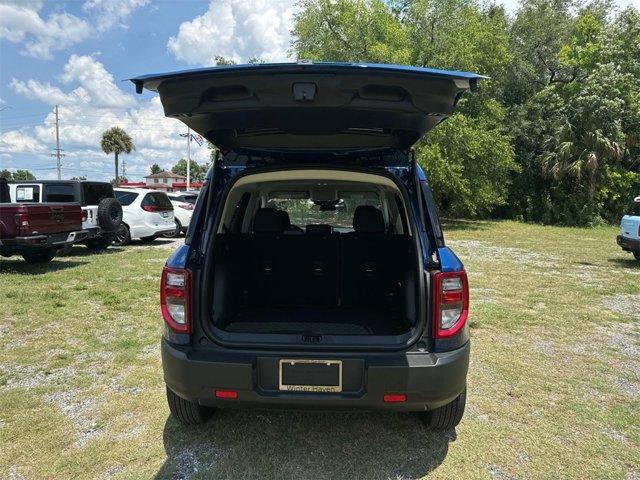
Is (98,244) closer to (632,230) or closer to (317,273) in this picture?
(317,273)

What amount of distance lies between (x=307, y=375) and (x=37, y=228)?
710cm

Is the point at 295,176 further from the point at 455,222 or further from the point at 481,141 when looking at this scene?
the point at 455,222

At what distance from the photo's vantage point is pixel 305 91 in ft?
7.25

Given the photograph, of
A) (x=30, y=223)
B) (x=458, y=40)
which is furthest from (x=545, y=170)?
(x=30, y=223)

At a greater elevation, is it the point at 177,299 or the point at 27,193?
the point at 27,193

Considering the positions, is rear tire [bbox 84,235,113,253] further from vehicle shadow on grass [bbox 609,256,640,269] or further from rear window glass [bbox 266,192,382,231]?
vehicle shadow on grass [bbox 609,256,640,269]

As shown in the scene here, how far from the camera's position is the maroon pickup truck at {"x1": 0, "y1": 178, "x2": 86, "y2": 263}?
759cm

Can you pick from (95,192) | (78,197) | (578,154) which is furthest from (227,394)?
(578,154)

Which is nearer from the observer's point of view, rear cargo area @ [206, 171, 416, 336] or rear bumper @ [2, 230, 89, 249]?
rear cargo area @ [206, 171, 416, 336]

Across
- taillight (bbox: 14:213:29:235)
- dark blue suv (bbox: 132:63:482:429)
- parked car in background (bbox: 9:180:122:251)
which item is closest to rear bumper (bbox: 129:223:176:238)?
parked car in background (bbox: 9:180:122:251)

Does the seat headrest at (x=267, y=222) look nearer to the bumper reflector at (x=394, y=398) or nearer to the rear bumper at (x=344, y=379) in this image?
the rear bumper at (x=344, y=379)

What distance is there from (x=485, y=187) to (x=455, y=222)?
280 cm

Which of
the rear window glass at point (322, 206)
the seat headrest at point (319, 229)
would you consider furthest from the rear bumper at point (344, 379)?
the rear window glass at point (322, 206)

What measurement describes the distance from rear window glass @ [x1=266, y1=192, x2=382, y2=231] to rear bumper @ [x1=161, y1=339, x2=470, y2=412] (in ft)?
5.63
